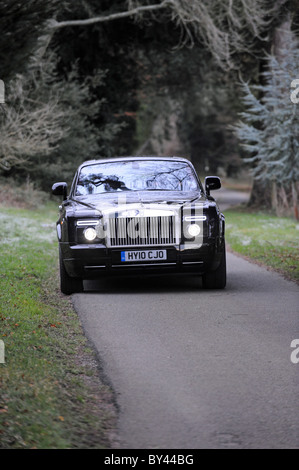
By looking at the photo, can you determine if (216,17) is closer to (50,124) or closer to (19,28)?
(50,124)

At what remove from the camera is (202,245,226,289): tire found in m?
10.9

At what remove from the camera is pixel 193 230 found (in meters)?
10.4

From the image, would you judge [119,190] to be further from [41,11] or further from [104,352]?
[41,11]

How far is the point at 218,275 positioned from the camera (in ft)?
35.8

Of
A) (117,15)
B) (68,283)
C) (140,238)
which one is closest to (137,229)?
(140,238)

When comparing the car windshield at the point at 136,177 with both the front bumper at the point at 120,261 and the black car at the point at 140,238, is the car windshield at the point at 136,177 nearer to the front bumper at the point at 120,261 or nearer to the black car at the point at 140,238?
the black car at the point at 140,238

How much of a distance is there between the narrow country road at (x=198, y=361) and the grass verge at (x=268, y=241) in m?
2.69

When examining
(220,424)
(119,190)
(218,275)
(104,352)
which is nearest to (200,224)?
(218,275)

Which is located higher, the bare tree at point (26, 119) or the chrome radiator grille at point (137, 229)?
the chrome radiator grille at point (137, 229)

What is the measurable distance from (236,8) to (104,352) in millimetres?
23958

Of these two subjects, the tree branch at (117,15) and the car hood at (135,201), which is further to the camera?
the tree branch at (117,15)

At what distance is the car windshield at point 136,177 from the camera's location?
38.1 ft

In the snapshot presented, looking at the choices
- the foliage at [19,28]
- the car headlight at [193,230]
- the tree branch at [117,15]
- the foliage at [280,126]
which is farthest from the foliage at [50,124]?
the car headlight at [193,230]
